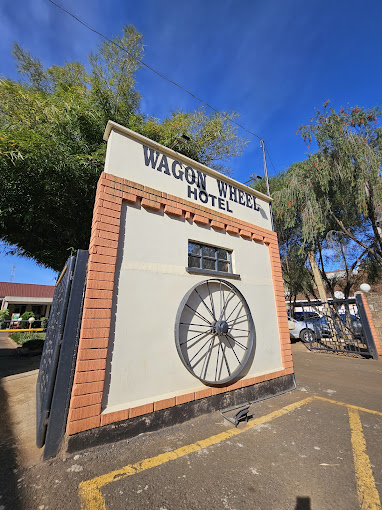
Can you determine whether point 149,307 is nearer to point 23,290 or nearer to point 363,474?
point 363,474

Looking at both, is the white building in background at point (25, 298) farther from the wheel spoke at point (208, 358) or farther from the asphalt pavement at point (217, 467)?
the wheel spoke at point (208, 358)

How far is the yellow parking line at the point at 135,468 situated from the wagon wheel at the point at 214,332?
71cm

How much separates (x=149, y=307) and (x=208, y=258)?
1.57 metres

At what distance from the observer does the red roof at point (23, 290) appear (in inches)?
1152

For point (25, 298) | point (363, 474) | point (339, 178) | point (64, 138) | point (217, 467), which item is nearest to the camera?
point (363, 474)

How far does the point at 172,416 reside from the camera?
310cm

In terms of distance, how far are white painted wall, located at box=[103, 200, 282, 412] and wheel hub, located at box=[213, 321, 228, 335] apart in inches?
→ 32.9

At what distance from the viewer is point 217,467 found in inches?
91.2

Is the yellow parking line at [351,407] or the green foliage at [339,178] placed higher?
the green foliage at [339,178]

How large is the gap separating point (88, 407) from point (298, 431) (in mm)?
2847

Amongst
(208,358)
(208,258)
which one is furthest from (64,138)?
(208,358)

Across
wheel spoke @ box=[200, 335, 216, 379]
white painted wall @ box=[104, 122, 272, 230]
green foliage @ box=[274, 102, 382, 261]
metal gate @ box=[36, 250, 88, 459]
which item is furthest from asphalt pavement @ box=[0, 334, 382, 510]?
green foliage @ box=[274, 102, 382, 261]

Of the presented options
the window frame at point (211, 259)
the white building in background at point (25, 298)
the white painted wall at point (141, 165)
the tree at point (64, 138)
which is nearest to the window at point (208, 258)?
the window frame at point (211, 259)

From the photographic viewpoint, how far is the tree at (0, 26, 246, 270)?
612 cm
